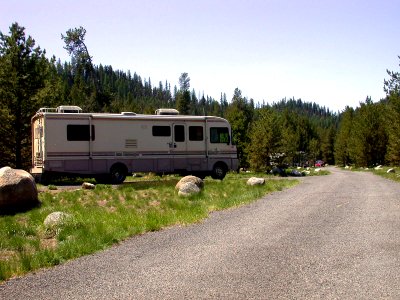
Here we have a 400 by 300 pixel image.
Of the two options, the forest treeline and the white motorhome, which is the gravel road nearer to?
the white motorhome

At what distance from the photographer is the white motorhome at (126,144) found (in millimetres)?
21281

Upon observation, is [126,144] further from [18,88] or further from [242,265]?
[242,265]

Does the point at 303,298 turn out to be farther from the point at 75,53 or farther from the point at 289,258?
the point at 75,53

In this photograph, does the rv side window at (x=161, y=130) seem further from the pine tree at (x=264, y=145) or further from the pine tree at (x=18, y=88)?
the pine tree at (x=264, y=145)

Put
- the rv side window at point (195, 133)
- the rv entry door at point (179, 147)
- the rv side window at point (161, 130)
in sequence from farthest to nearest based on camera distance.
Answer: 1. the rv side window at point (195, 133)
2. the rv entry door at point (179, 147)
3. the rv side window at point (161, 130)

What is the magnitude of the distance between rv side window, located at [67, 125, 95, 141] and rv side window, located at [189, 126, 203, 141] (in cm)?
536

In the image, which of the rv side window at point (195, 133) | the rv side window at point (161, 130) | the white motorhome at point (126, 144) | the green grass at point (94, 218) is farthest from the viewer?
the rv side window at point (195, 133)

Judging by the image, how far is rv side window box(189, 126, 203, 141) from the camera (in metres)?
24.3

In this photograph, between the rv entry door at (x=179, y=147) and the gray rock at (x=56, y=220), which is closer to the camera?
the gray rock at (x=56, y=220)

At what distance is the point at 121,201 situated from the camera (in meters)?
15.1

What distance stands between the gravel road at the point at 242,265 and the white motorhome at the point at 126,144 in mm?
12516

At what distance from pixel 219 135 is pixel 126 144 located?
5.45 m

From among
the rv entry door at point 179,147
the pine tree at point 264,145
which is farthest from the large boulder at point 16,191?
the pine tree at point 264,145

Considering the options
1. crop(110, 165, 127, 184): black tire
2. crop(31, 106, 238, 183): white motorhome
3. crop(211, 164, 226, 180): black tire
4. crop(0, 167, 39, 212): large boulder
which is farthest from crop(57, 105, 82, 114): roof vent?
crop(0, 167, 39, 212): large boulder
